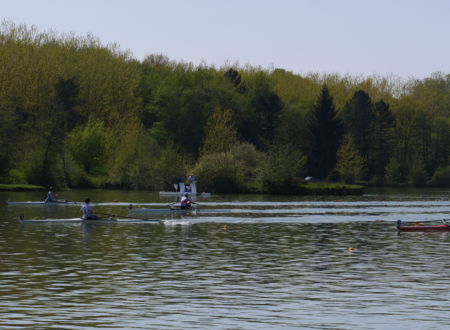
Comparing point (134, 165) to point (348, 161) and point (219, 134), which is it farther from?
point (348, 161)

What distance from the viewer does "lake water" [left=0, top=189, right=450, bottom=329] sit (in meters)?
23.8

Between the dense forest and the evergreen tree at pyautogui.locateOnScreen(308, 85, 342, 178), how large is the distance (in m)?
0.19

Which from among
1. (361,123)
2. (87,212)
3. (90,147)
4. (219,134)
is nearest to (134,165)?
(90,147)

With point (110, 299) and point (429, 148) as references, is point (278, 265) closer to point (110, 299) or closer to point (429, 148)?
point (110, 299)

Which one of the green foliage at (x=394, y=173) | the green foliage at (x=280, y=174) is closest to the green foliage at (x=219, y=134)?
the green foliage at (x=280, y=174)

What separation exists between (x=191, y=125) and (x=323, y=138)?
82.4 feet

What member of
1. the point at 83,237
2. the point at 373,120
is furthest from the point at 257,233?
the point at 373,120

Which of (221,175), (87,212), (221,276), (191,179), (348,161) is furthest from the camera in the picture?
(348,161)

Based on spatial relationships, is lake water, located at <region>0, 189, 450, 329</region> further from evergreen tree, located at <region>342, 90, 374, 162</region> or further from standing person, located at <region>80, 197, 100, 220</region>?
evergreen tree, located at <region>342, 90, 374, 162</region>

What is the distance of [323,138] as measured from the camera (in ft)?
506

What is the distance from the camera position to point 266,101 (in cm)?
16038

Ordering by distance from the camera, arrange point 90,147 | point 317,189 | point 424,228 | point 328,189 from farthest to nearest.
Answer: point 90,147, point 328,189, point 317,189, point 424,228

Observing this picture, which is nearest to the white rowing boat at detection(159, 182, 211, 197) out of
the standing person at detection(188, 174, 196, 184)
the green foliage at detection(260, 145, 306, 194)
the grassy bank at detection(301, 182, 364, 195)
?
the standing person at detection(188, 174, 196, 184)

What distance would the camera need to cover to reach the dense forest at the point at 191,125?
119625mm
